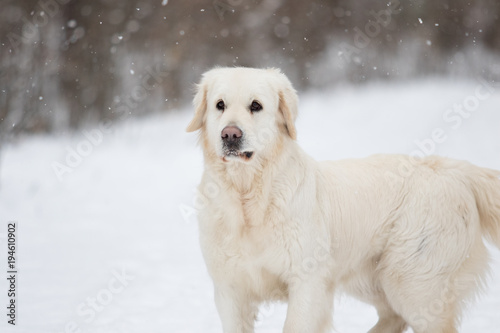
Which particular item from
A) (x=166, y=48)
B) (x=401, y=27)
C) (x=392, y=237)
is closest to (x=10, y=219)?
(x=166, y=48)

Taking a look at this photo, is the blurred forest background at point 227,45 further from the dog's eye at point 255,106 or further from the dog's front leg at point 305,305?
the dog's front leg at point 305,305

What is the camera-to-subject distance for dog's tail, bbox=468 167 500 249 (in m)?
3.78

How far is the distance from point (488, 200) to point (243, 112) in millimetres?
1978

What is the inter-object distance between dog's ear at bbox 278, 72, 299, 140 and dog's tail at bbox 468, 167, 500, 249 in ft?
4.76

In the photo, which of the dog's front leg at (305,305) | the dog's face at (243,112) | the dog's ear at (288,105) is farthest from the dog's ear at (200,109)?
the dog's front leg at (305,305)

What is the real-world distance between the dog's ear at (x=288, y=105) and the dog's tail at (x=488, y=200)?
57.1 inches

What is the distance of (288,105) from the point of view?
3.44 m

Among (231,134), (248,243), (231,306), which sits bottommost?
(231,306)

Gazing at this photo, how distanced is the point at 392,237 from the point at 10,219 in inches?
258

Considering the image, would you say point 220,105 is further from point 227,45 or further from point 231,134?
point 227,45

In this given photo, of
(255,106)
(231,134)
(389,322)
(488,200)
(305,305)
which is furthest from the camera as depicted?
(389,322)

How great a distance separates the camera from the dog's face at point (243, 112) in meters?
3.12

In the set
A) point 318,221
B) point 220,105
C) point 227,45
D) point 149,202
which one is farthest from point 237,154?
point 227,45

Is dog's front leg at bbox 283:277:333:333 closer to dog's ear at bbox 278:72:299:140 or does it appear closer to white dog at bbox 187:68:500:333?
white dog at bbox 187:68:500:333
